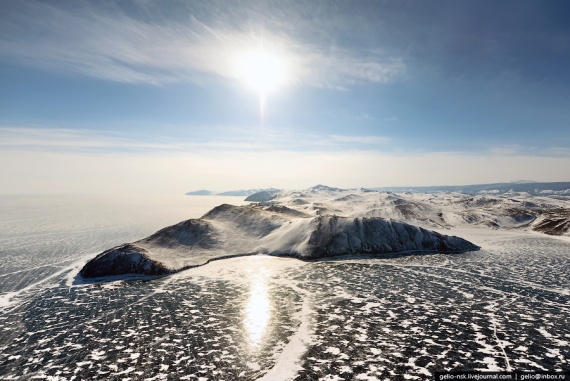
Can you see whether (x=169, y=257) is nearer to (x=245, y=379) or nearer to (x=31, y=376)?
(x=31, y=376)

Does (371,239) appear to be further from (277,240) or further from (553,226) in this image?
(553,226)

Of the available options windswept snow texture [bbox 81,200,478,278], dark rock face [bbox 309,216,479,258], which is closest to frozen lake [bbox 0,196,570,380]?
windswept snow texture [bbox 81,200,478,278]

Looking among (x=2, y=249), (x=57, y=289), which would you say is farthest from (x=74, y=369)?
(x=2, y=249)

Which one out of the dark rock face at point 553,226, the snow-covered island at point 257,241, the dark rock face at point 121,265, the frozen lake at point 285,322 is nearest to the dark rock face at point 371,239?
the snow-covered island at point 257,241

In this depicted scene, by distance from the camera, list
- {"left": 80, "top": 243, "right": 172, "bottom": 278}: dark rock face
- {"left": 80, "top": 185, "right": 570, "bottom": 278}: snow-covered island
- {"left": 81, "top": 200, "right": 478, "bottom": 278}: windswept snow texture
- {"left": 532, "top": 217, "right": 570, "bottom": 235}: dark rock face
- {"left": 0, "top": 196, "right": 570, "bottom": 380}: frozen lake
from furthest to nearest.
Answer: {"left": 532, "top": 217, "right": 570, "bottom": 235}: dark rock face, {"left": 81, "top": 200, "right": 478, "bottom": 278}: windswept snow texture, {"left": 80, "top": 185, "right": 570, "bottom": 278}: snow-covered island, {"left": 80, "top": 243, "right": 172, "bottom": 278}: dark rock face, {"left": 0, "top": 196, "right": 570, "bottom": 380}: frozen lake

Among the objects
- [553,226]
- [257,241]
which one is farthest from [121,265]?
[553,226]

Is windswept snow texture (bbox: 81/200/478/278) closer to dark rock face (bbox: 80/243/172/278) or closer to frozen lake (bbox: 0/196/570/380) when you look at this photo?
dark rock face (bbox: 80/243/172/278)

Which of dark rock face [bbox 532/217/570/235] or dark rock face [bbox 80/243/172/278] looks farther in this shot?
dark rock face [bbox 532/217/570/235]
